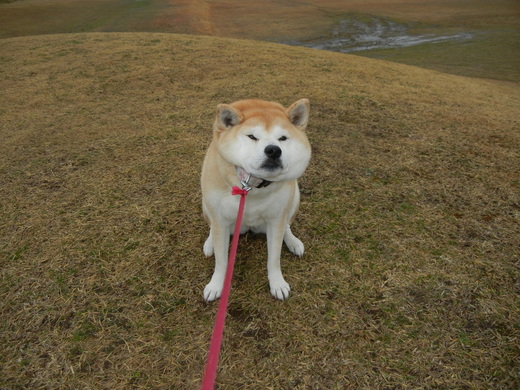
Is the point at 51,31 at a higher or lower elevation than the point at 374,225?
lower

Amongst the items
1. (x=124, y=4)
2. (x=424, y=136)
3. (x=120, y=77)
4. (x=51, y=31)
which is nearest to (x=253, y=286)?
(x=424, y=136)

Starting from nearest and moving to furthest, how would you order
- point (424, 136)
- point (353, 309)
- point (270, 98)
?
point (353, 309)
point (424, 136)
point (270, 98)

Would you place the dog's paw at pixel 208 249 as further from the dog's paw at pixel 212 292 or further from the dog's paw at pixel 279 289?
the dog's paw at pixel 279 289

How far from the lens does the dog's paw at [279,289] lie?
229 cm

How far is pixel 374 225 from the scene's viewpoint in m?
3.00

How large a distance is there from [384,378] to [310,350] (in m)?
0.45

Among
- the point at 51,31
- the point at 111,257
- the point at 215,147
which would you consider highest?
the point at 215,147

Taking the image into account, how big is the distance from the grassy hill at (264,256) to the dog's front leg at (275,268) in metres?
0.08

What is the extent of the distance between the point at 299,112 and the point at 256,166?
52cm

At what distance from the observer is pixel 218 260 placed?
2.26 m

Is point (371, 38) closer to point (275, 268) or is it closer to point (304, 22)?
point (304, 22)

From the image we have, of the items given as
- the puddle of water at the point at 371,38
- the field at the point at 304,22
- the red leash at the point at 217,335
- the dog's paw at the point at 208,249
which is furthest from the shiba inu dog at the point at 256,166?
the puddle of water at the point at 371,38

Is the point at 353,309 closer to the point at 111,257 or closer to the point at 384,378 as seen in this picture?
the point at 384,378

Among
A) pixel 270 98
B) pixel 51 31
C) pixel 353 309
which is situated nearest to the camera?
pixel 353 309
